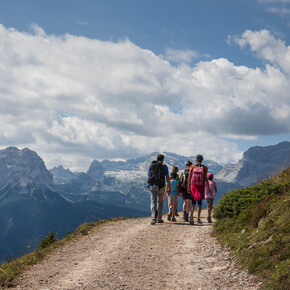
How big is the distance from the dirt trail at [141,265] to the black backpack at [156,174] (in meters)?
2.63

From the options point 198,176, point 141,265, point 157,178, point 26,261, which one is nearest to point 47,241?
point 26,261

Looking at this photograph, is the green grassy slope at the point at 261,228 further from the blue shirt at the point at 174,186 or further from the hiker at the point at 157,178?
the blue shirt at the point at 174,186

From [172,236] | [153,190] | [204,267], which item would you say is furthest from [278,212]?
[153,190]

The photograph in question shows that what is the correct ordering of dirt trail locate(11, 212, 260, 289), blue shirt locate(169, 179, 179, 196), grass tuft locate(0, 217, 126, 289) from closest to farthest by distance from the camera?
dirt trail locate(11, 212, 260, 289) < grass tuft locate(0, 217, 126, 289) < blue shirt locate(169, 179, 179, 196)

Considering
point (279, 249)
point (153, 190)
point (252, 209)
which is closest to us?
point (279, 249)

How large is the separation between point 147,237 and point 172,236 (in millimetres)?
1025

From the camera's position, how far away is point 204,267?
8562 millimetres

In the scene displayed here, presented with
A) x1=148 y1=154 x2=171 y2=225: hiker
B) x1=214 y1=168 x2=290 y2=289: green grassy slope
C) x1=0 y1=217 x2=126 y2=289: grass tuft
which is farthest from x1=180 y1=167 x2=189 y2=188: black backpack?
x1=0 y1=217 x2=126 y2=289: grass tuft

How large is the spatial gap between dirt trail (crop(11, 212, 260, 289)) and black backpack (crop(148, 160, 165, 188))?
2632mm

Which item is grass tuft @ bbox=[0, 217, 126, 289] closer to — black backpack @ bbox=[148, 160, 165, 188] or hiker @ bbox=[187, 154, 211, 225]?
black backpack @ bbox=[148, 160, 165, 188]

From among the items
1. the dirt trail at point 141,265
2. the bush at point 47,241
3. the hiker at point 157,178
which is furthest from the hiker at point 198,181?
the bush at point 47,241

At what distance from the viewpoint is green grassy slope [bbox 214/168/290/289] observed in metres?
6.93

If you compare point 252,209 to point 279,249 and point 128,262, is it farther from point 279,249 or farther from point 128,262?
point 128,262

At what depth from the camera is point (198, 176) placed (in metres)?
14.2
